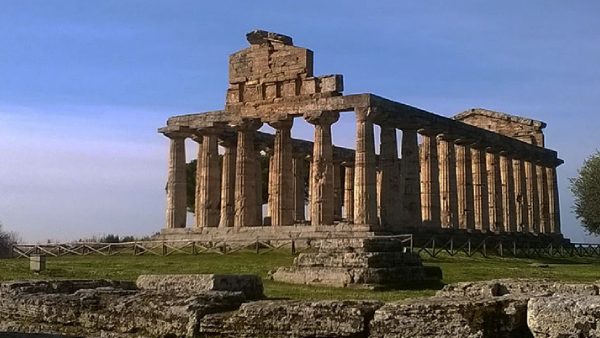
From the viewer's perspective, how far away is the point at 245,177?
45.4m

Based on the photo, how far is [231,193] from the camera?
47.5m

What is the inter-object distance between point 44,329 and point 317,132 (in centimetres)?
3169

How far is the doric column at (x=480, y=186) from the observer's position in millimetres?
52312

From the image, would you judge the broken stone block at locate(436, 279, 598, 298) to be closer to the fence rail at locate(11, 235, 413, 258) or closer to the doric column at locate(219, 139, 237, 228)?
the fence rail at locate(11, 235, 413, 258)

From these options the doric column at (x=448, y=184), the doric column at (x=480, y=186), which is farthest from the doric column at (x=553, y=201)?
the doric column at (x=448, y=184)

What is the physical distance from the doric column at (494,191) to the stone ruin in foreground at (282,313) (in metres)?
43.8

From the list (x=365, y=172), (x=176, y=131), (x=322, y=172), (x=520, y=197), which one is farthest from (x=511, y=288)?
(x=520, y=197)

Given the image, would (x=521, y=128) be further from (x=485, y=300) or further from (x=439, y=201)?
(x=485, y=300)

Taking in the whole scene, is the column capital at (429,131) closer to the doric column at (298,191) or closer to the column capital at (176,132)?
the doric column at (298,191)

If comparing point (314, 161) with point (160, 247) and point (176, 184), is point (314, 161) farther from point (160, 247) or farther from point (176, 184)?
point (176, 184)

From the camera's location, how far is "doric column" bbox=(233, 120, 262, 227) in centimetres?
4516

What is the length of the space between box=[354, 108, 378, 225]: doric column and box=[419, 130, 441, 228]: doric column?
20.8 ft

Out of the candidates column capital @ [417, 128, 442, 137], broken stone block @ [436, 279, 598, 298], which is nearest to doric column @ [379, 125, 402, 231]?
column capital @ [417, 128, 442, 137]

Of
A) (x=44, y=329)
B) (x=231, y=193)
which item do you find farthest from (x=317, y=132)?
(x=44, y=329)
